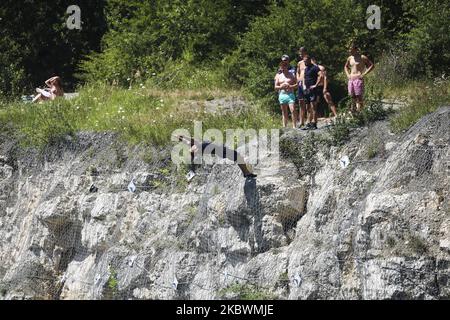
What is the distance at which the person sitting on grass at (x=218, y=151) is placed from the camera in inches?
782

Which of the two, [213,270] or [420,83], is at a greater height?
[420,83]

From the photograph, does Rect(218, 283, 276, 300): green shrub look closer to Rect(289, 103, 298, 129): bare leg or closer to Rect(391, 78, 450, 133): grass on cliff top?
Rect(289, 103, 298, 129): bare leg

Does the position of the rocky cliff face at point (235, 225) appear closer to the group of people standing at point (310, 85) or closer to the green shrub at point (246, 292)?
the green shrub at point (246, 292)

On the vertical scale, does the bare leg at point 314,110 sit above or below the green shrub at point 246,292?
above

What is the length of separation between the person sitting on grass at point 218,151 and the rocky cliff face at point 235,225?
0.28m

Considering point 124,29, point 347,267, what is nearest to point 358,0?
point 124,29

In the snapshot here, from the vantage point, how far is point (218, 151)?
798 inches

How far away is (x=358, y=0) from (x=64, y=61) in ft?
33.9

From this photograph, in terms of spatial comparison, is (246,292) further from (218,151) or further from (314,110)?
(314,110)

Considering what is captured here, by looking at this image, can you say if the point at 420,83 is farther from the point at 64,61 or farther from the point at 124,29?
the point at 64,61

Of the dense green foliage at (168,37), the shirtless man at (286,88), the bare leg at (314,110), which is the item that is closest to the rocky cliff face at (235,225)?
the bare leg at (314,110)

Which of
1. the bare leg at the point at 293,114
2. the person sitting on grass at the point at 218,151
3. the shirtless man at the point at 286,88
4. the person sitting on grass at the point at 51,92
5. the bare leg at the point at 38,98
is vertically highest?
the shirtless man at the point at 286,88

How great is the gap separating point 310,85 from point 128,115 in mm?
5466
